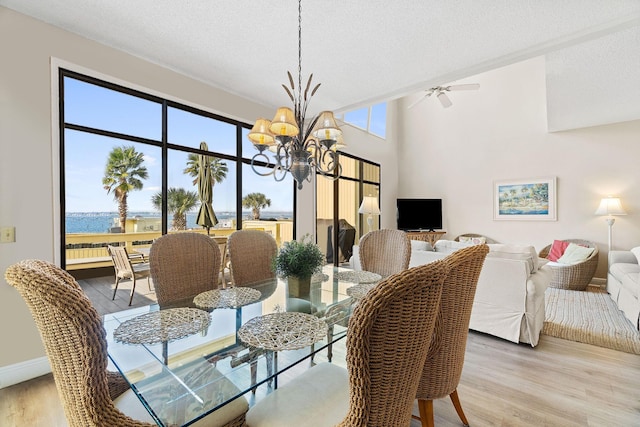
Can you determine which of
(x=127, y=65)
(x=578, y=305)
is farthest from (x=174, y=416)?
(x=578, y=305)

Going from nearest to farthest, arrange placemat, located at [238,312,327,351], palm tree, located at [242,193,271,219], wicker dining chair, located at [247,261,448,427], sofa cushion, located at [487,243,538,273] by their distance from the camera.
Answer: wicker dining chair, located at [247,261,448,427]
placemat, located at [238,312,327,351]
sofa cushion, located at [487,243,538,273]
palm tree, located at [242,193,271,219]

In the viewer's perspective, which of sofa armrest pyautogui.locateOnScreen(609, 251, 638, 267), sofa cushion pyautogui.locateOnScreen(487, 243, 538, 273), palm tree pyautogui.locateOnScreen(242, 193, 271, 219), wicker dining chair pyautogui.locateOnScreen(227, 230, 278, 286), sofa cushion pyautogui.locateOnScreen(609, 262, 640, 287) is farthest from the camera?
sofa armrest pyautogui.locateOnScreen(609, 251, 638, 267)

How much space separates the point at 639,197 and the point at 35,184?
7.88 metres

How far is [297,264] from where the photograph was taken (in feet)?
5.81

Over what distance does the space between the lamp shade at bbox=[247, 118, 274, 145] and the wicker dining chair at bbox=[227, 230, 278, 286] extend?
731mm

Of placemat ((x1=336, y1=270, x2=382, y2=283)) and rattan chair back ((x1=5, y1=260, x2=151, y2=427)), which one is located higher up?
rattan chair back ((x1=5, y1=260, x2=151, y2=427))

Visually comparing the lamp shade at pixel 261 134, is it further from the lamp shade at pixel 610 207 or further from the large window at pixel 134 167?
the lamp shade at pixel 610 207

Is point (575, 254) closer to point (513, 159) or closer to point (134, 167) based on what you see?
point (513, 159)

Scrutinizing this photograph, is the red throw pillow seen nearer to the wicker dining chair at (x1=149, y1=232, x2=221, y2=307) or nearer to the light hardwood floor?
the light hardwood floor

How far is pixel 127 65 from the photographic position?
2713 millimetres

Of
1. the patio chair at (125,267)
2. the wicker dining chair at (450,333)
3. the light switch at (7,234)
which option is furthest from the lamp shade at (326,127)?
the light switch at (7,234)

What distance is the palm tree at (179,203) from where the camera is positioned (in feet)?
9.77

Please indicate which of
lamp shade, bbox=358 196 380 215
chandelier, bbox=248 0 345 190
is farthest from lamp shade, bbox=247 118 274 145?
lamp shade, bbox=358 196 380 215

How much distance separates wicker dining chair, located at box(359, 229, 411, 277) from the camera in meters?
2.48
